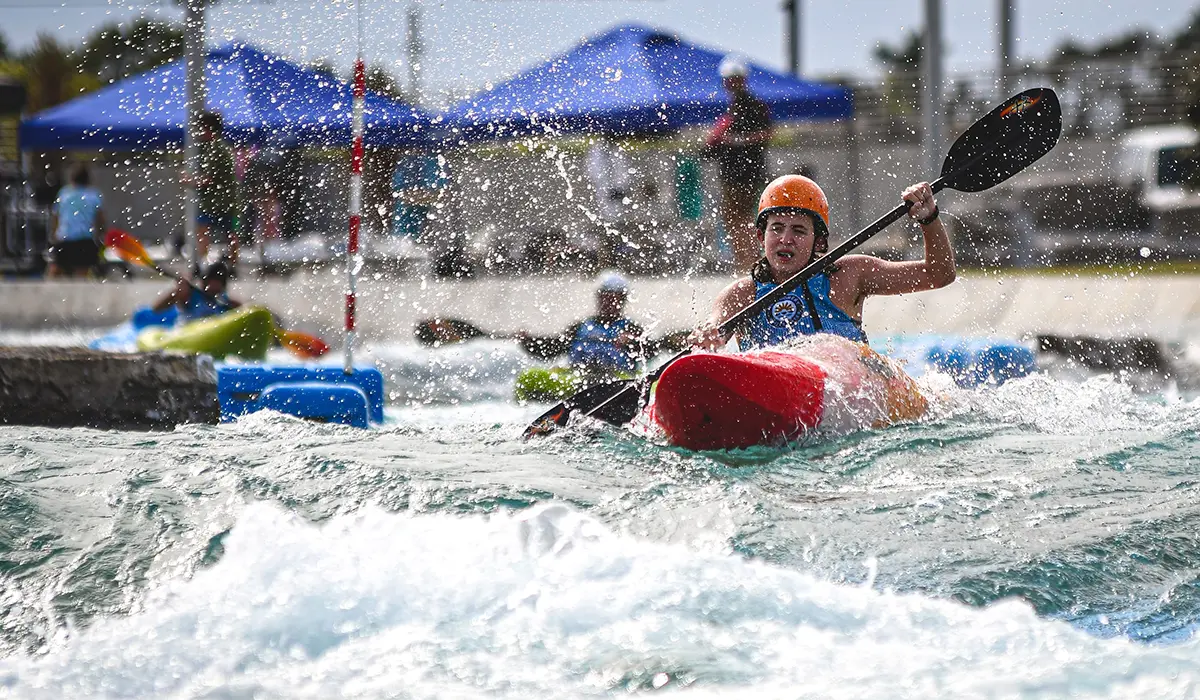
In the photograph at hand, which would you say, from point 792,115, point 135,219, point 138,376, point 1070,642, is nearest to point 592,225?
point 792,115

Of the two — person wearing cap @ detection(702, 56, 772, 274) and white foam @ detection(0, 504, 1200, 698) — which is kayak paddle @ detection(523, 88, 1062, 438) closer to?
white foam @ detection(0, 504, 1200, 698)

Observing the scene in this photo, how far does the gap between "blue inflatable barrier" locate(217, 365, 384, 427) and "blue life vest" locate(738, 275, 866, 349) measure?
165cm

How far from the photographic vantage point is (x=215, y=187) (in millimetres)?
12812

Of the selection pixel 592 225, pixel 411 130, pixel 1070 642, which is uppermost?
pixel 411 130

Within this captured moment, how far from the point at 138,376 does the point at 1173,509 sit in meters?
3.90

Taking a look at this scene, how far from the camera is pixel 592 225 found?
44.4ft

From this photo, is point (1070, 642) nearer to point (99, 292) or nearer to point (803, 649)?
point (803, 649)

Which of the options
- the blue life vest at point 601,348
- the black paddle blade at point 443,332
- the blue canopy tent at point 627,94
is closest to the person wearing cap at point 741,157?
the blue life vest at point 601,348

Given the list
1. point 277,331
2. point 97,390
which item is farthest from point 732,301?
point 277,331

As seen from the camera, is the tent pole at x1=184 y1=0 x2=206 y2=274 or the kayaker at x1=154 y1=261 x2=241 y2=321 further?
the tent pole at x1=184 y1=0 x2=206 y2=274

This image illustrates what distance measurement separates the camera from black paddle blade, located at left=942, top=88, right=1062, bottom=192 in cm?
532

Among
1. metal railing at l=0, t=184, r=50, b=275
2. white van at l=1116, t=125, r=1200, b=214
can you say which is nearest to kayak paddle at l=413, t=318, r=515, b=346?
metal railing at l=0, t=184, r=50, b=275

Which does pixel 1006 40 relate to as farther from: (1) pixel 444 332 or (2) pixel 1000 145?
(2) pixel 1000 145

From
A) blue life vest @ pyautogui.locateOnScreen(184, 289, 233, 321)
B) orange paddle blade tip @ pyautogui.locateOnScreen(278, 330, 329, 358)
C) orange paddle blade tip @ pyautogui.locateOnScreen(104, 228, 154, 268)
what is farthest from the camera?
orange paddle blade tip @ pyautogui.locateOnScreen(104, 228, 154, 268)
